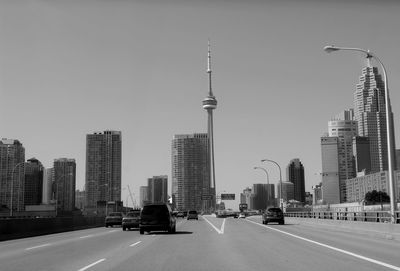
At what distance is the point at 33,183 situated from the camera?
475 ft

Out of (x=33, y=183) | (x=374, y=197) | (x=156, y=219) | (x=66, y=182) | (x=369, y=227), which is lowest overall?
(x=369, y=227)

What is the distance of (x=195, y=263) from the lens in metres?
15.3

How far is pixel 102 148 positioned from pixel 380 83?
9241 centimetres

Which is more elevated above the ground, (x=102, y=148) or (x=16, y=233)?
(x=102, y=148)

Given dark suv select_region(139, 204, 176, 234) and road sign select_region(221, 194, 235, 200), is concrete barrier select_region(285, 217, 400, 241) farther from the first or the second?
road sign select_region(221, 194, 235, 200)

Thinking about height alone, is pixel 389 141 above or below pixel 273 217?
above

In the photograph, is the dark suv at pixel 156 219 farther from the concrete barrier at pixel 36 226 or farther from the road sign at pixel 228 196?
the road sign at pixel 228 196

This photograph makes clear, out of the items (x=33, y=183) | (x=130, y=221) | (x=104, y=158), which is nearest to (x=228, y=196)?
(x=104, y=158)

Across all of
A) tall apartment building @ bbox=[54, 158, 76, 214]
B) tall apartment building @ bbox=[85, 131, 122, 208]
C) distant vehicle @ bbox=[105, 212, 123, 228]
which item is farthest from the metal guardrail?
tall apartment building @ bbox=[54, 158, 76, 214]

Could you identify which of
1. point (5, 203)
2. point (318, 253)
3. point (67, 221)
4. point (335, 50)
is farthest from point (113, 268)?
point (5, 203)

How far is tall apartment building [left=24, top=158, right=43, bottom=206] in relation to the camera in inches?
5340

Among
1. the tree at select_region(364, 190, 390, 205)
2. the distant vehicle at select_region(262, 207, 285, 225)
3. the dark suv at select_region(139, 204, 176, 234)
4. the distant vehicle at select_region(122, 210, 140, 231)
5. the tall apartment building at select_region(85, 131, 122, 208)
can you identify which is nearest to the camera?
the dark suv at select_region(139, 204, 176, 234)

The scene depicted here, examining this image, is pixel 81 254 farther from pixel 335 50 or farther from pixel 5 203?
pixel 5 203

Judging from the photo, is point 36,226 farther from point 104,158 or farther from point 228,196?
point 228,196
